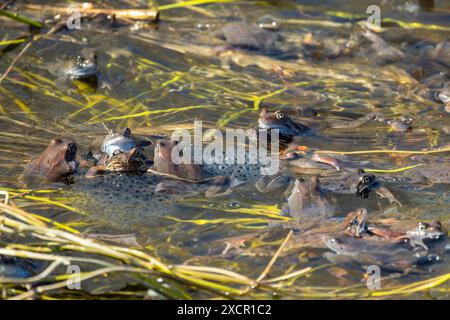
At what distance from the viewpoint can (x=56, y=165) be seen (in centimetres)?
389

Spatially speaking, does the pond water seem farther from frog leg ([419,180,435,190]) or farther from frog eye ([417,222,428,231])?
frog eye ([417,222,428,231])

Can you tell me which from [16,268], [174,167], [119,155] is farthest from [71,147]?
[16,268]

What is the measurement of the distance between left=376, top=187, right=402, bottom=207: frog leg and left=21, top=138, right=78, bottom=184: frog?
163 cm

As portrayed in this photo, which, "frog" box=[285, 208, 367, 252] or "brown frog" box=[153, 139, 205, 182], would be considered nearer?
"frog" box=[285, 208, 367, 252]

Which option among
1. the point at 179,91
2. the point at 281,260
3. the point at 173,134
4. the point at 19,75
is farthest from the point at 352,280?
the point at 19,75

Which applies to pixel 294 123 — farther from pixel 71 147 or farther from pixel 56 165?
pixel 56 165

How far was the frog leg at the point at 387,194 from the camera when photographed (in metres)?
3.79

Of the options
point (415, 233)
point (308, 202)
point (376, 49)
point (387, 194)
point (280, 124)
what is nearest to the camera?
point (415, 233)

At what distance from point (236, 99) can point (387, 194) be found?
1534 millimetres

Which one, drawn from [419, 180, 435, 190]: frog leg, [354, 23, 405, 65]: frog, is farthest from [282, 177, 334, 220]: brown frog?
[354, 23, 405, 65]: frog

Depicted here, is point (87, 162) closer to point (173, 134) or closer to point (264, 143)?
point (173, 134)

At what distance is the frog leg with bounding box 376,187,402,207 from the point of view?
379 centimetres

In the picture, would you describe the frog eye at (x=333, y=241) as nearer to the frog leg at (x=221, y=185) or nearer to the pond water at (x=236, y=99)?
the pond water at (x=236, y=99)

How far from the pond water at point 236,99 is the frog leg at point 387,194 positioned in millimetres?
39
